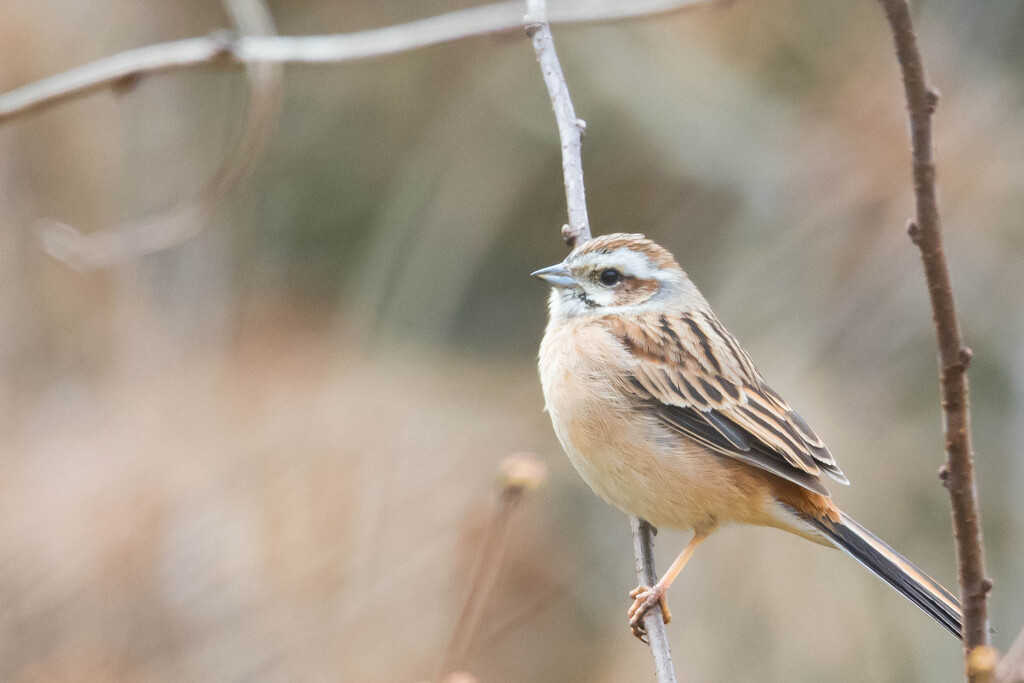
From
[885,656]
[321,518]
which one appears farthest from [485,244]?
[885,656]

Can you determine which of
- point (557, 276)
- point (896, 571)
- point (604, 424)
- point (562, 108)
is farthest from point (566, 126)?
point (896, 571)

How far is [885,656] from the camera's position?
5.41 meters

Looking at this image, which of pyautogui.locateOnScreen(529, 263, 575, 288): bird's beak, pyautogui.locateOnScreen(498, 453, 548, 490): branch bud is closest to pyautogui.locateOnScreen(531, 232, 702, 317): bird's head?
pyautogui.locateOnScreen(529, 263, 575, 288): bird's beak

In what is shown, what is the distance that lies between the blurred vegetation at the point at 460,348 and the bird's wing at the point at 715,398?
2.05 m

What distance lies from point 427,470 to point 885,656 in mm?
3004

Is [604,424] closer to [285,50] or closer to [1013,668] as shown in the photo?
[285,50]

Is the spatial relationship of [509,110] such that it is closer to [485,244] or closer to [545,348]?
[485,244]

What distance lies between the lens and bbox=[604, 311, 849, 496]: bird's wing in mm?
3377

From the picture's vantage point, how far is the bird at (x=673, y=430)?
3.34m

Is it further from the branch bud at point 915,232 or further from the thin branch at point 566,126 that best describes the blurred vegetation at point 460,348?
the branch bud at point 915,232

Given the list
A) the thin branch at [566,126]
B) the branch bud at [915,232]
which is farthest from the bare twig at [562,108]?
the branch bud at [915,232]

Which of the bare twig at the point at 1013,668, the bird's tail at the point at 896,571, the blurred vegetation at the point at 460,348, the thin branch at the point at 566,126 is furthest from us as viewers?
the blurred vegetation at the point at 460,348

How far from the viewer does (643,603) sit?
3.18 metres

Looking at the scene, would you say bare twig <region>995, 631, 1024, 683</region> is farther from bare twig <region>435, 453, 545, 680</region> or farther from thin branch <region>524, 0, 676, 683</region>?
thin branch <region>524, 0, 676, 683</region>
